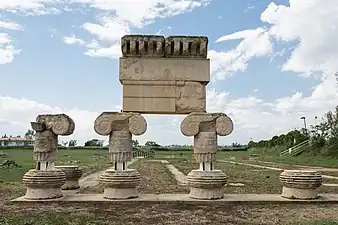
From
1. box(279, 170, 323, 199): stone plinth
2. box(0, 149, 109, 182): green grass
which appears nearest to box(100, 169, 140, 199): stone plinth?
box(279, 170, 323, 199): stone plinth

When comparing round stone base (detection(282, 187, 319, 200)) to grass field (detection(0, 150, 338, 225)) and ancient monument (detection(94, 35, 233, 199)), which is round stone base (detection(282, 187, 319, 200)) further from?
ancient monument (detection(94, 35, 233, 199))

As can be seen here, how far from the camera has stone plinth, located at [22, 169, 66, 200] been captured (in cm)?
1022

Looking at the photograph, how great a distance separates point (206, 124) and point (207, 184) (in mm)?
1499

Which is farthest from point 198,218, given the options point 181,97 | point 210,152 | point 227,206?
point 181,97

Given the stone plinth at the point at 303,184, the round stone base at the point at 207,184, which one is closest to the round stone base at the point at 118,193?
the round stone base at the point at 207,184

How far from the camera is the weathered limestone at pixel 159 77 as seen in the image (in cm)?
1118

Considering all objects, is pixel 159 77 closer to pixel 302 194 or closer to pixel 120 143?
pixel 120 143

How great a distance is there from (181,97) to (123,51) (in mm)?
1912

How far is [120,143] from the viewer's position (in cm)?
1066

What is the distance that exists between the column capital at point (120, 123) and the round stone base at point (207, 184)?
A: 1749 millimetres

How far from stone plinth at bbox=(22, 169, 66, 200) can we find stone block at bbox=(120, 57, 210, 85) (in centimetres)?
296

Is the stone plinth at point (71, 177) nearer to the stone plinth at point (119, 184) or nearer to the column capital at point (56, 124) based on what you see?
the column capital at point (56, 124)

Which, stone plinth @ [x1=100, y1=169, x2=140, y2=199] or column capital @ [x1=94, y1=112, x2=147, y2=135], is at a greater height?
column capital @ [x1=94, y1=112, x2=147, y2=135]

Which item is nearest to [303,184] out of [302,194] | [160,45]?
[302,194]
